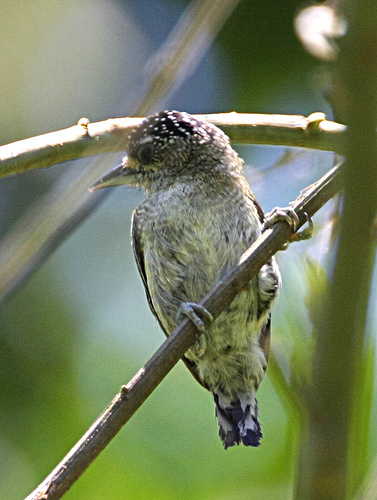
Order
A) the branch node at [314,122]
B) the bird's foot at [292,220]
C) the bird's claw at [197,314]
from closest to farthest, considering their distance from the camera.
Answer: the bird's claw at [197,314]
the bird's foot at [292,220]
the branch node at [314,122]

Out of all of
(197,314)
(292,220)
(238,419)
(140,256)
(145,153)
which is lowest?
(197,314)

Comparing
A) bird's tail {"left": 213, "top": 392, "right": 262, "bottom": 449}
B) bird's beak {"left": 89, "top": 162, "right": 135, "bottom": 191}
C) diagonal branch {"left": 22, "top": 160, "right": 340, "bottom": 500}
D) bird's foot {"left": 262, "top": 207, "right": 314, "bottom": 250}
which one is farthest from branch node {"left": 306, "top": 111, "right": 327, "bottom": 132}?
bird's tail {"left": 213, "top": 392, "right": 262, "bottom": 449}

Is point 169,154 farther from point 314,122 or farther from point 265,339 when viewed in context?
point 265,339

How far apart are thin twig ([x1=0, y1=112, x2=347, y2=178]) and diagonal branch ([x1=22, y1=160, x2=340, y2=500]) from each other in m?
0.37

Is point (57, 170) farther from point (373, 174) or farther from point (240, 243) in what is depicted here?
point (373, 174)

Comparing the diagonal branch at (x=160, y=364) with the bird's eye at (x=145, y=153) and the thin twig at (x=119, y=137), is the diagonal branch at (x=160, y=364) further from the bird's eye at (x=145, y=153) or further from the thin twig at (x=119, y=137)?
the bird's eye at (x=145, y=153)

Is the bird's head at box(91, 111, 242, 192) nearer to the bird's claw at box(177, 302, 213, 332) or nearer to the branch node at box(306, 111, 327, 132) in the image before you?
the branch node at box(306, 111, 327, 132)

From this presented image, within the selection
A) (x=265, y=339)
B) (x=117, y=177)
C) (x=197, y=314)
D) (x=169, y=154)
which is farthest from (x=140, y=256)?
(x=197, y=314)

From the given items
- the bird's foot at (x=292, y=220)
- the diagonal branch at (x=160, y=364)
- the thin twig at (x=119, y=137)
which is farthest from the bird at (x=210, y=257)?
the diagonal branch at (x=160, y=364)

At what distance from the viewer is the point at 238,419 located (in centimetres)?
340

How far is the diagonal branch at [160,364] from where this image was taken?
1.97 metres

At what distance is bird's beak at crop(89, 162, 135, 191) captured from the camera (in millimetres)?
3764

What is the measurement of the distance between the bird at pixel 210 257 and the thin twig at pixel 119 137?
0.29 metres

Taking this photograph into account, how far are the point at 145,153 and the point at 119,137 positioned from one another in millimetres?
762
